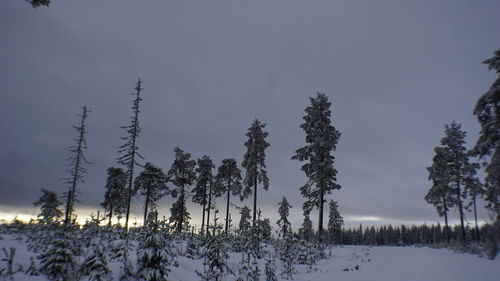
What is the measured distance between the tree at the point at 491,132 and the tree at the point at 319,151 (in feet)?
35.3

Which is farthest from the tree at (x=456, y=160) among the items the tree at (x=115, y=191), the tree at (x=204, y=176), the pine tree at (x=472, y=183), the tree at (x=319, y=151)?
the tree at (x=115, y=191)

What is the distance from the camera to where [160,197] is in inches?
1432

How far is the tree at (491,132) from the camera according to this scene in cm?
1450

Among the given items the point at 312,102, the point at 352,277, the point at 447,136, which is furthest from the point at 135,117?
the point at 447,136

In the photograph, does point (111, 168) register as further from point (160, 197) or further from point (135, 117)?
point (135, 117)

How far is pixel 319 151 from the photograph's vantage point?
81.4 feet

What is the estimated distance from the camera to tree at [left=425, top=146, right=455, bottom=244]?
33688 mm

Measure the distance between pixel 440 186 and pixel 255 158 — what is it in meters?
25.9

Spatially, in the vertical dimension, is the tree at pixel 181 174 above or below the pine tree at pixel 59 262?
above

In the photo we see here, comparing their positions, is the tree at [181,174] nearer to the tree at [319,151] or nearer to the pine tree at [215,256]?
the tree at [319,151]

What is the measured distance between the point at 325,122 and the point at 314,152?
3.25 m

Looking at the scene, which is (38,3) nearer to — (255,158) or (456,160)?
(255,158)

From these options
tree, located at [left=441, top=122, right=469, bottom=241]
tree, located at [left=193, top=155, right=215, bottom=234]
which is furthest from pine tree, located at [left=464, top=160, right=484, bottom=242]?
tree, located at [left=193, top=155, right=215, bottom=234]

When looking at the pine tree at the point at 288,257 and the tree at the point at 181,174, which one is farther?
the tree at the point at 181,174
